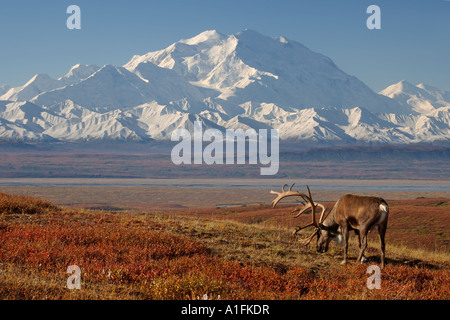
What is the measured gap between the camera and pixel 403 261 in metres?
16.5

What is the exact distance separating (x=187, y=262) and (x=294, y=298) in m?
3.70

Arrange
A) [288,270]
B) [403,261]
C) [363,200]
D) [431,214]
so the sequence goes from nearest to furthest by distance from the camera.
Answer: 1. [288,270]
2. [363,200]
3. [403,261]
4. [431,214]

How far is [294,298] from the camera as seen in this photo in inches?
383

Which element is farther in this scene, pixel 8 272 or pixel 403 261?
pixel 403 261

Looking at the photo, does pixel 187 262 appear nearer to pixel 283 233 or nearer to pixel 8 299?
pixel 8 299

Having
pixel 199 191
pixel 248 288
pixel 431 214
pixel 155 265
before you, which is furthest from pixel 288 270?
pixel 199 191

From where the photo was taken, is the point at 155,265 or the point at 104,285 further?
the point at 155,265

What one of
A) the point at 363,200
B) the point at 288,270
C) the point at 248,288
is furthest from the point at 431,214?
the point at 248,288
